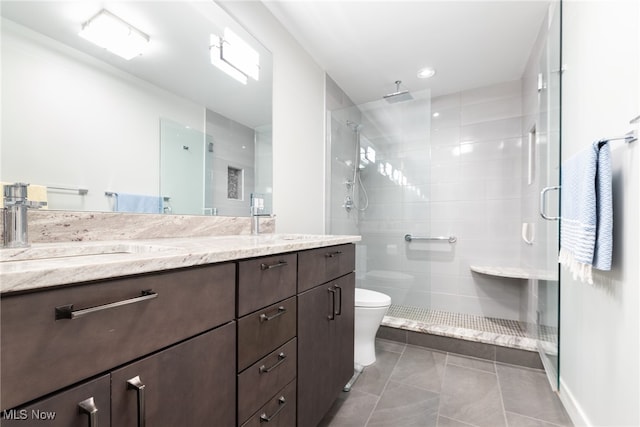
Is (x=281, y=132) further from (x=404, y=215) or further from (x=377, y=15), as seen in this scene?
(x=404, y=215)

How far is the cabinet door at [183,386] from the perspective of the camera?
1.89 feet

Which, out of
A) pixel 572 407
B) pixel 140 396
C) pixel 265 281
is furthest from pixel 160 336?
pixel 572 407

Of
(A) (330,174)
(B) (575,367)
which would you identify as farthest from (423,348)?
(A) (330,174)

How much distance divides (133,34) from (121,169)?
575 millimetres

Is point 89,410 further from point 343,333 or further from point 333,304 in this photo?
point 343,333

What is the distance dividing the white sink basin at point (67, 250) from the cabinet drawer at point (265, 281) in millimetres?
236

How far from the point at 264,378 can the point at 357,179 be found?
2.33 m

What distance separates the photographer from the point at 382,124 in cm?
287

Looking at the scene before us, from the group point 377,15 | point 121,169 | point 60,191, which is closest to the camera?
point 60,191

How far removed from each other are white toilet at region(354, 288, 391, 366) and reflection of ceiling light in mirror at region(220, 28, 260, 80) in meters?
1.66

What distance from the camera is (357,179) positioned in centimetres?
302

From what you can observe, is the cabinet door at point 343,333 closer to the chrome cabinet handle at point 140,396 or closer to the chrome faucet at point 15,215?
the chrome cabinet handle at point 140,396

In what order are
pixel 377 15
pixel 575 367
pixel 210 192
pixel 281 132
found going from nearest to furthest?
pixel 575 367
pixel 210 192
pixel 377 15
pixel 281 132

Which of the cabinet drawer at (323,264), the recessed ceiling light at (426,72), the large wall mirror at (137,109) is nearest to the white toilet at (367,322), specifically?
the cabinet drawer at (323,264)
